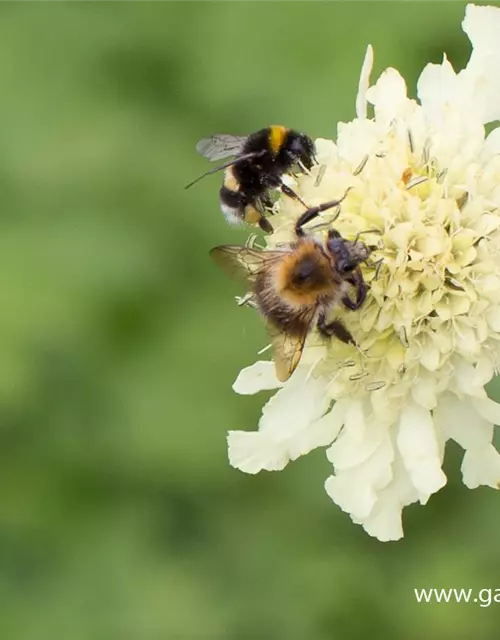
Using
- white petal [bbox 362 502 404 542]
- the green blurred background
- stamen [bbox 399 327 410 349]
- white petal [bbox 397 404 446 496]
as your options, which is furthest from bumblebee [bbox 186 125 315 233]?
the green blurred background

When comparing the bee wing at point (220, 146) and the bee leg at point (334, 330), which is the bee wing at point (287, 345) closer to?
the bee leg at point (334, 330)

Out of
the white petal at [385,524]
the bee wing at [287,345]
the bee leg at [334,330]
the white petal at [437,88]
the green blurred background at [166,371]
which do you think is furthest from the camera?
the green blurred background at [166,371]

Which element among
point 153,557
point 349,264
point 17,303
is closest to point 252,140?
point 349,264

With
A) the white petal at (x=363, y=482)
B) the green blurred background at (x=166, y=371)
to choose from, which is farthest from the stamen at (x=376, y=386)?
the green blurred background at (x=166, y=371)

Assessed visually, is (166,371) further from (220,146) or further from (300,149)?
(300,149)

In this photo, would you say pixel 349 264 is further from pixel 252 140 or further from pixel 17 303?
pixel 17 303
